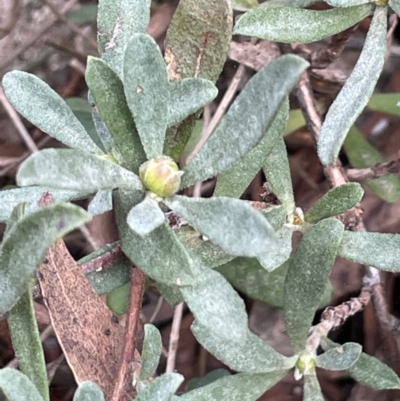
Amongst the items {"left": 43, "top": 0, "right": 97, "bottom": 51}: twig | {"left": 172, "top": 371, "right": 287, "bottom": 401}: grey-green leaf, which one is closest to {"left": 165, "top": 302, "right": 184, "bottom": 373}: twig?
{"left": 172, "top": 371, "right": 287, "bottom": 401}: grey-green leaf

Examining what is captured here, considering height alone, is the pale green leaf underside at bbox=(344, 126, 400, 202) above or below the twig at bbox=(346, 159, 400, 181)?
below

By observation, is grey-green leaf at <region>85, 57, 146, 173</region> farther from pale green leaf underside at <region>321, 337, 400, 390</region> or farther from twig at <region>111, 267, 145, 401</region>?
pale green leaf underside at <region>321, 337, 400, 390</region>

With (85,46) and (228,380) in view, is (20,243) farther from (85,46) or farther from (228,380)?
(85,46)

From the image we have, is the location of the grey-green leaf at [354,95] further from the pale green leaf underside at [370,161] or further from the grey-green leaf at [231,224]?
the pale green leaf underside at [370,161]

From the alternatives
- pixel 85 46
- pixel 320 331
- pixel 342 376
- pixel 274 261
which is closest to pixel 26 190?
pixel 274 261

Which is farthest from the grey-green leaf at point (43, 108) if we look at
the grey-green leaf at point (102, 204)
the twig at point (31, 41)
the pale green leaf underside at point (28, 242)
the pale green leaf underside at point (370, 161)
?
the twig at point (31, 41)

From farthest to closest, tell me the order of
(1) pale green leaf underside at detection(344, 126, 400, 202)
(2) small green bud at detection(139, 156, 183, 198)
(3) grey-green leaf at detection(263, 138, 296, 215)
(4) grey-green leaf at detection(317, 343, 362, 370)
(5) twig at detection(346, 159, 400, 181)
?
(1) pale green leaf underside at detection(344, 126, 400, 202) < (5) twig at detection(346, 159, 400, 181) < (3) grey-green leaf at detection(263, 138, 296, 215) < (4) grey-green leaf at detection(317, 343, 362, 370) < (2) small green bud at detection(139, 156, 183, 198)

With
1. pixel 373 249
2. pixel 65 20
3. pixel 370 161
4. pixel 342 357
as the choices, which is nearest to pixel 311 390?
pixel 342 357
